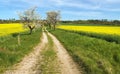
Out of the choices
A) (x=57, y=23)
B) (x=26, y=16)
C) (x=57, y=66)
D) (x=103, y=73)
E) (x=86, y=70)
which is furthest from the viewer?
(x=57, y=23)

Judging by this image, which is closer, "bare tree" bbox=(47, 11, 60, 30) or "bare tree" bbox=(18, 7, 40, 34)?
"bare tree" bbox=(18, 7, 40, 34)

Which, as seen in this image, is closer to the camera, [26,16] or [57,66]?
[57,66]

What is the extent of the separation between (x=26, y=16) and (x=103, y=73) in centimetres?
6512

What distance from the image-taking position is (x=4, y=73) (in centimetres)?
1485

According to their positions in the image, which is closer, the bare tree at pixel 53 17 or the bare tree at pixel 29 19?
the bare tree at pixel 29 19

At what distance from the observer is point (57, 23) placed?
117875 mm

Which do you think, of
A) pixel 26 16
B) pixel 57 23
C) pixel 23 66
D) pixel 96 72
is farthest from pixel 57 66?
pixel 57 23

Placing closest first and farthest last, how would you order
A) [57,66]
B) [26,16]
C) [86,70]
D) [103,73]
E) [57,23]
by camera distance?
[103,73] → [86,70] → [57,66] → [26,16] → [57,23]

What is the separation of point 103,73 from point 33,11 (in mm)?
68198

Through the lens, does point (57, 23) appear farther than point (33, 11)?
Yes

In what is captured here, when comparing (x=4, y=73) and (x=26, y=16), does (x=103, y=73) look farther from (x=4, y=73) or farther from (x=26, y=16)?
(x=26, y=16)

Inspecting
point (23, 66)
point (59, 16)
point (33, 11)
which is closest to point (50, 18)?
point (59, 16)

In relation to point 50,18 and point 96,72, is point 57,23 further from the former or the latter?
point 96,72

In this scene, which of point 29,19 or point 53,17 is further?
point 53,17
